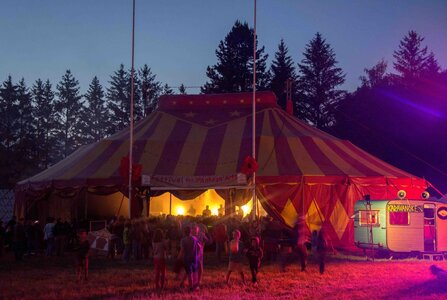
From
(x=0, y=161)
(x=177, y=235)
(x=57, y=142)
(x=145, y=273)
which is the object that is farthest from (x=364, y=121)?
(x=57, y=142)

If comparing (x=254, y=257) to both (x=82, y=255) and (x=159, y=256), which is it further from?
(x=82, y=255)

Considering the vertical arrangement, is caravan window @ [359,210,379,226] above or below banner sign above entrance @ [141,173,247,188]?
below

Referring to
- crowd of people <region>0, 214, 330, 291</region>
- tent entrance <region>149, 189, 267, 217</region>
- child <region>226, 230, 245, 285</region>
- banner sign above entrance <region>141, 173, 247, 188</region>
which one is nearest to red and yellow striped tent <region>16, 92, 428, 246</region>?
banner sign above entrance <region>141, 173, 247, 188</region>

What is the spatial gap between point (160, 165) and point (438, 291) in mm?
11966

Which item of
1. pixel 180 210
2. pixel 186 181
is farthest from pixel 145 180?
pixel 180 210

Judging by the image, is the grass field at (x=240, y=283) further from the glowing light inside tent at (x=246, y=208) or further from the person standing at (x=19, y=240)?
the glowing light inside tent at (x=246, y=208)

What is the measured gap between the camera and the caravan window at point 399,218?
15.2 metres

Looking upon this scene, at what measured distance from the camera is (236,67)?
50.4 meters

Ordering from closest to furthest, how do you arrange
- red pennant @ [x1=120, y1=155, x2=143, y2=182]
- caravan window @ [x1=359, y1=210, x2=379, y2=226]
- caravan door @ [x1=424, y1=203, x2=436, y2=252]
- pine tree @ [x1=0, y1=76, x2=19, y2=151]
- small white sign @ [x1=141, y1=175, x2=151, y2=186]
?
1. caravan door @ [x1=424, y1=203, x2=436, y2=252]
2. caravan window @ [x1=359, y1=210, x2=379, y2=226]
3. red pennant @ [x1=120, y1=155, x2=143, y2=182]
4. small white sign @ [x1=141, y1=175, x2=151, y2=186]
5. pine tree @ [x1=0, y1=76, x2=19, y2=151]

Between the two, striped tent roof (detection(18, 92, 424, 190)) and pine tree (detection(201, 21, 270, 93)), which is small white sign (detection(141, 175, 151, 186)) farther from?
pine tree (detection(201, 21, 270, 93))

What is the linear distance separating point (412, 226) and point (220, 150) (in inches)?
307

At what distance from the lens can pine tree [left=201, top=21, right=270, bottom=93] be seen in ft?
163

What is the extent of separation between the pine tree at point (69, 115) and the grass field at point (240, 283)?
41.5 meters

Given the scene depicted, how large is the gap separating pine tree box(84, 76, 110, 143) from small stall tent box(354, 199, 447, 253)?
139 ft
